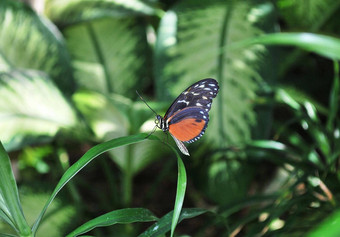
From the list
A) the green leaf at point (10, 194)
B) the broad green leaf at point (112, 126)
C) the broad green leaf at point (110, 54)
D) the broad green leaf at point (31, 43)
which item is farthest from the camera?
the broad green leaf at point (110, 54)

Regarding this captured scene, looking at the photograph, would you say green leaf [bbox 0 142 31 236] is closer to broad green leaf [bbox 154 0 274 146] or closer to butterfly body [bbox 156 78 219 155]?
butterfly body [bbox 156 78 219 155]

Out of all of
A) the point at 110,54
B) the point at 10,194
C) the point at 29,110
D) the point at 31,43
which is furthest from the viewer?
the point at 110,54

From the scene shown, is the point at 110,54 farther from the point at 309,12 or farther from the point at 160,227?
the point at 160,227

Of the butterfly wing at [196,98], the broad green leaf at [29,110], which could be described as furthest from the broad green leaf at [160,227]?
the broad green leaf at [29,110]

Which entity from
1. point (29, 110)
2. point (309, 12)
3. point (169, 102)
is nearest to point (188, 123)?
point (169, 102)

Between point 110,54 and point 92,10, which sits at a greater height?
point 92,10

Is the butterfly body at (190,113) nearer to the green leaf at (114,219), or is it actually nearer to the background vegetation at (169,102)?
the green leaf at (114,219)

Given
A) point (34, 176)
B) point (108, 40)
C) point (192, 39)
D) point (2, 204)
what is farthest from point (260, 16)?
point (34, 176)
